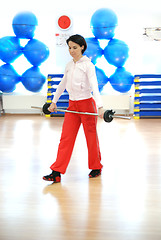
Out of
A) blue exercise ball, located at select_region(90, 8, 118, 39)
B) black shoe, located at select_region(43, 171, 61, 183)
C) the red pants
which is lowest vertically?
black shoe, located at select_region(43, 171, 61, 183)

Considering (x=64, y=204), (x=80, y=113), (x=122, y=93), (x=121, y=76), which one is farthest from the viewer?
(x=122, y=93)

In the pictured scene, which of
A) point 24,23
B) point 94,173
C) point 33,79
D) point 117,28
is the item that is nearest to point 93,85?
point 94,173

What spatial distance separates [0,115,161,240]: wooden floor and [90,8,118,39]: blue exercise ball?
2.85 meters

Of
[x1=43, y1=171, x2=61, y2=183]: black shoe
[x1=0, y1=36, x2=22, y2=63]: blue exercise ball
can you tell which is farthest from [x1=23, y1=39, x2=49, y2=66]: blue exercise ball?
[x1=43, y1=171, x2=61, y2=183]: black shoe

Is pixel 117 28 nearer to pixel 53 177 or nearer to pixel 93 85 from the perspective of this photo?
pixel 93 85

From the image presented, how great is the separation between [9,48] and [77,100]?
176 inches

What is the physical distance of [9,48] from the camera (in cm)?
703

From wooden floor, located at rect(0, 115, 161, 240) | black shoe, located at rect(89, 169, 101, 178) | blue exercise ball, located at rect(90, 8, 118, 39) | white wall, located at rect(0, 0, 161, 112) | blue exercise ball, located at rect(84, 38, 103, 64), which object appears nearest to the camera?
wooden floor, located at rect(0, 115, 161, 240)

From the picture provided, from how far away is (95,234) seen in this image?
1.99 metres

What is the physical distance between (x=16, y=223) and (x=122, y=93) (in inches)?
236

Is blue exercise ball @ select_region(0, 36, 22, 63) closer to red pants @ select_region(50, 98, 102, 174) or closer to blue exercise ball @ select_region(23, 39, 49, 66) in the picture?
blue exercise ball @ select_region(23, 39, 49, 66)

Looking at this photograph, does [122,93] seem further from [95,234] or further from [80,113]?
[95,234]

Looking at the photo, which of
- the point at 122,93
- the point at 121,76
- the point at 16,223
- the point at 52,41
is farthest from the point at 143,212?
the point at 52,41

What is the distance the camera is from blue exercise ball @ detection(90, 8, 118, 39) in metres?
6.81
